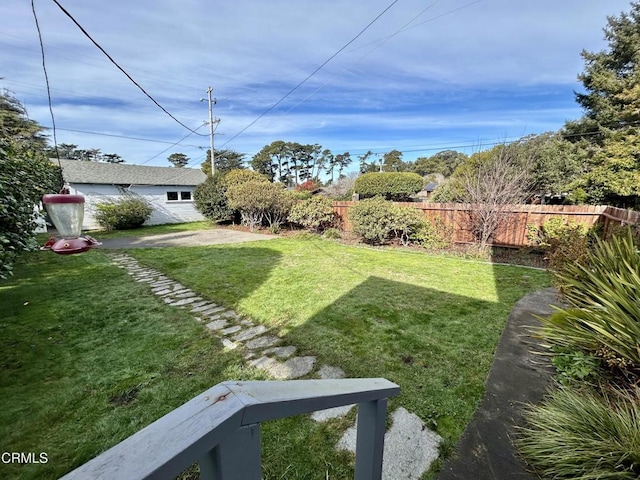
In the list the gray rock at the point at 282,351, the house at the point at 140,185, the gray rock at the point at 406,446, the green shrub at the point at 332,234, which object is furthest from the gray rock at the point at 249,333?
the house at the point at 140,185

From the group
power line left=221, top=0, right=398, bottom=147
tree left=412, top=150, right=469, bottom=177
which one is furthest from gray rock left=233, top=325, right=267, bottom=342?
tree left=412, top=150, right=469, bottom=177

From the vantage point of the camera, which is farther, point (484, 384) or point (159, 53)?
point (159, 53)

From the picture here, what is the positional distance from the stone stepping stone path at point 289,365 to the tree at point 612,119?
15.2 metres

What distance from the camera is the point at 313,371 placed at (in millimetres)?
2973

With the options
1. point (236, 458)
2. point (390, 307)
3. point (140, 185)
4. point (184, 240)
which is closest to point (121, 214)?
point (140, 185)

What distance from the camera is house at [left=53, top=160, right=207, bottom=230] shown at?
15.2 meters

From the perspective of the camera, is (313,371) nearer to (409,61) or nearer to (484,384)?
(484,384)

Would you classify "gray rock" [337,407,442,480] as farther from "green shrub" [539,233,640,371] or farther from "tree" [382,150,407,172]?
"tree" [382,150,407,172]

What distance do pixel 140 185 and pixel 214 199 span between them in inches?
206

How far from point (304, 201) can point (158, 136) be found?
15243 millimetres

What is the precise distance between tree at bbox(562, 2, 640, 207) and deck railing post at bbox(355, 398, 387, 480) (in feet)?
52.5

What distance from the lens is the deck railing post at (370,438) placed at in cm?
120

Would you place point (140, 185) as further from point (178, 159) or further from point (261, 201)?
point (178, 159)

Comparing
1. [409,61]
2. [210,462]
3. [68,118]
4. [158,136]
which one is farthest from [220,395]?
[158,136]
